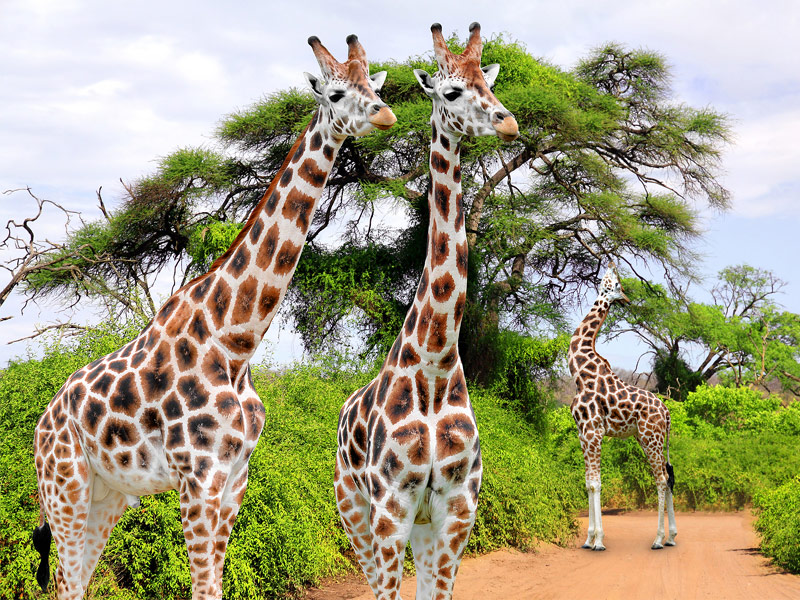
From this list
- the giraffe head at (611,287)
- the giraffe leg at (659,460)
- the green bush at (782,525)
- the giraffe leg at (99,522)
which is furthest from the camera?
the giraffe head at (611,287)

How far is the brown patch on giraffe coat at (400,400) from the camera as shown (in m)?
3.94

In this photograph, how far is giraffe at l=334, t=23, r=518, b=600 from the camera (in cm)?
383

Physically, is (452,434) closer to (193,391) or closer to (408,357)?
(408,357)

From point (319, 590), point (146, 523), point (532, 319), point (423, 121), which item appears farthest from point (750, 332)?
point (146, 523)

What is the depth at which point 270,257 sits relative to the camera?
3986mm

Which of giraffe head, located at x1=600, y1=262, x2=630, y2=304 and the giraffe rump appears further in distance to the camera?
giraffe head, located at x1=600, y1=262, x2=630, y2=304

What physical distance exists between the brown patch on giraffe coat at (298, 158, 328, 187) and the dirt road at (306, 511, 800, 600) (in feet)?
15.5

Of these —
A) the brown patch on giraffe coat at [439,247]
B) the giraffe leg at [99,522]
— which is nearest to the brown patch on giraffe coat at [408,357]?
the brown patch on giraffe coat at [439,247]

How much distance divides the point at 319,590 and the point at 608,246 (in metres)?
13.3

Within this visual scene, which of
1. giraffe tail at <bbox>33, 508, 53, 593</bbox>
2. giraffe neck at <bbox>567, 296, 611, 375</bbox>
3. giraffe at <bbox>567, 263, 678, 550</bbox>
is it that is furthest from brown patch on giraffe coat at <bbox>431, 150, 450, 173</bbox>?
giraffe neck at <bbox>567, 296, 611, 375</bbox>

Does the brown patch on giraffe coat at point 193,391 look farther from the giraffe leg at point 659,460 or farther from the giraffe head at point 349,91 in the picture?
the giraffe leg at point 659,460

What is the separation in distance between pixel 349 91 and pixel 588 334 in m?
7.89

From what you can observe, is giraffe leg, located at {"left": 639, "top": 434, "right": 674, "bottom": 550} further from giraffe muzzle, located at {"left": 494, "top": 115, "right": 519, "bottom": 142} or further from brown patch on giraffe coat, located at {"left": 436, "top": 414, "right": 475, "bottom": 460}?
giraffe muzzle, located at {"left": 494, "top": 115, "right": 519, "bottom": 142}

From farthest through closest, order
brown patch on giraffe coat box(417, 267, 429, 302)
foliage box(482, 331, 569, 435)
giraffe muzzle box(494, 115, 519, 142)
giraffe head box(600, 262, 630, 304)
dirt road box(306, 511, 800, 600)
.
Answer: foliage box(482, 331, 569, 435), giraffe head box(600, 262, 630, 304), dirt road box(306, 511, 800, 600), brown patch on giraffe coat box(417, 267, 429, 302), giraffe muzzle box(494, 115, 519, 142)
